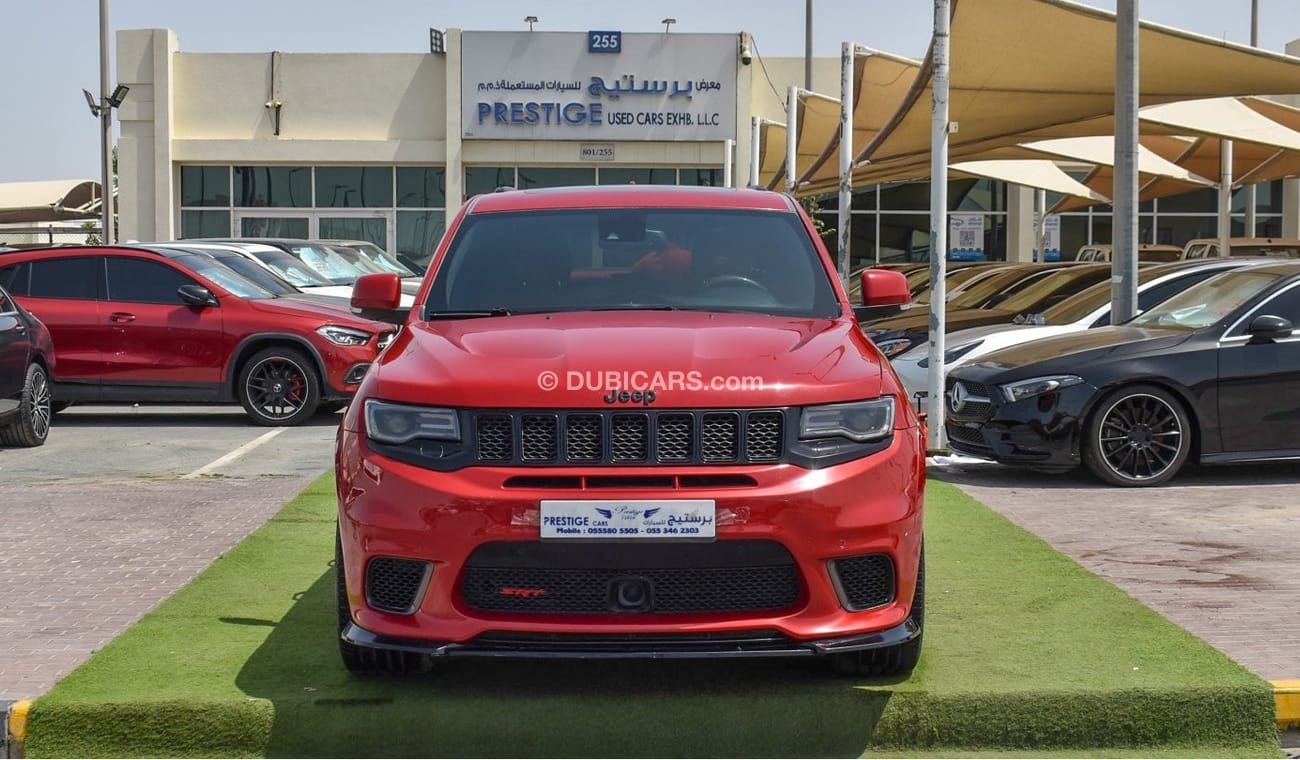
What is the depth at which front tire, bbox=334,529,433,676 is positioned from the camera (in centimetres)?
520

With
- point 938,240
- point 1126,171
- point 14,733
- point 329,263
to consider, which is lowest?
point 14,733

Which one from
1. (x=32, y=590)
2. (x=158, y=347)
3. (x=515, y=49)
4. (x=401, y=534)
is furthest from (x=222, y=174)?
(x=401, y=534)

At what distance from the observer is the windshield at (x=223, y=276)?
1472cm

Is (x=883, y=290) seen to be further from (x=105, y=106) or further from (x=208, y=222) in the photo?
(x=208, y=222)

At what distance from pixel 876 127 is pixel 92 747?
20.4 metres

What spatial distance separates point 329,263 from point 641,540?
16.2 metres

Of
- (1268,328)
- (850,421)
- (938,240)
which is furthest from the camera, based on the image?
(938,240)

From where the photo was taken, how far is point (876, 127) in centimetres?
2414

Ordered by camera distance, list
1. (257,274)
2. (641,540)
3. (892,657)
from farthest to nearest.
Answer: (257,274) → (892,657) → (641,540)

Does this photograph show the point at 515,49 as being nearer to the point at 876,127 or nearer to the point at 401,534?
the point at 876,127

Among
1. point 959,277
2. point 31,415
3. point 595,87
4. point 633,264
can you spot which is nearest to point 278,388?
point 31,415

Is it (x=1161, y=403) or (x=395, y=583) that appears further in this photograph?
(x=1161, y=403)

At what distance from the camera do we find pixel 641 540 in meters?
4.75

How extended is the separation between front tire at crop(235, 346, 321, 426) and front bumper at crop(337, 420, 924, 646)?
31.5 ft
